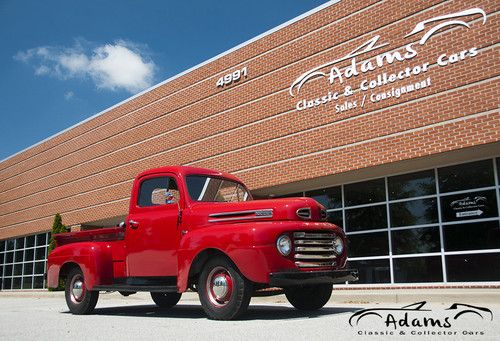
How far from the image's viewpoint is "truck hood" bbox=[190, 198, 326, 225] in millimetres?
7344

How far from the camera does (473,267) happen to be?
1198cm

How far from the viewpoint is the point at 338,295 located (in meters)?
12.1

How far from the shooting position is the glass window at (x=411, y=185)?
13.2m

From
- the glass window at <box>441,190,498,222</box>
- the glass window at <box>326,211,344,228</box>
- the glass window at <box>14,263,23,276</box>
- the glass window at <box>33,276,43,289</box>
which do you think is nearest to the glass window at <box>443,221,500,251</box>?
the glass window at <box>441,190,498,222</box>

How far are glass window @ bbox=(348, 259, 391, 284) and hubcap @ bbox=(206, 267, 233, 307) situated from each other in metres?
7.38

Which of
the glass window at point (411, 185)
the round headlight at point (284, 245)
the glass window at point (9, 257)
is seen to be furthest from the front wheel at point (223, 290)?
the glass window at point (9, 257)

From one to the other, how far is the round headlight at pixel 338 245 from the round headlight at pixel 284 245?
0.95 meters

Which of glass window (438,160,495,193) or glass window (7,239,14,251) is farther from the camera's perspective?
glass window (7,239,14,251)

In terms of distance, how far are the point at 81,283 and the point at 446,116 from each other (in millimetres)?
8536

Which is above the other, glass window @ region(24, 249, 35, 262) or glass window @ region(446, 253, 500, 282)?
glass window @ region(24, 249, 35, 262)

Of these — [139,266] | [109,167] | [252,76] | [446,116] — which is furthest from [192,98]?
[139,266]

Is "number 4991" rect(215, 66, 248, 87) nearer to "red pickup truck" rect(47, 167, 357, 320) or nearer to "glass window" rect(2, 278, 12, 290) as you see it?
"red pickup truck" rect(47, 167, 357, 320)

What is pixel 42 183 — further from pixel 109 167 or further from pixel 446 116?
pixel 446 116

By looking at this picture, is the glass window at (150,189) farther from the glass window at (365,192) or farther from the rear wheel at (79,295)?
the glass window at (365,192)
